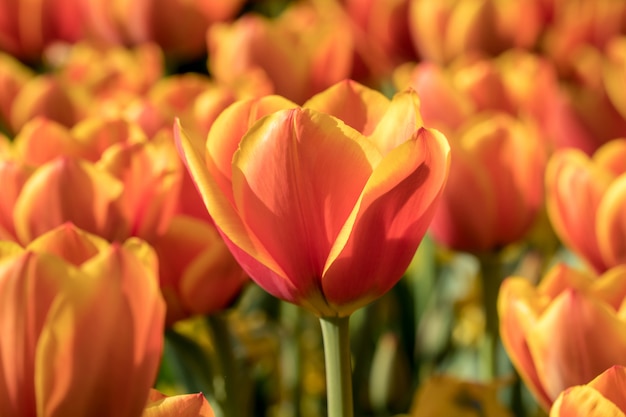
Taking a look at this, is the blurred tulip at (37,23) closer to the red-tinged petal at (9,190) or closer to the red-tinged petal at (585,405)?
the red-tinged petal at (9,190)

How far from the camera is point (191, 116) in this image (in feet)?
2.01

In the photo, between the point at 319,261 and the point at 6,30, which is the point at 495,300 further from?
the point at 6,30

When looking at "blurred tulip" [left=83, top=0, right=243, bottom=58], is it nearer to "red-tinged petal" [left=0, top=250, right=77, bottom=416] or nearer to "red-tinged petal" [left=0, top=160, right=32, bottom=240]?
"red-tinged petal" [left=0, top=160, right=32, bottom=240]

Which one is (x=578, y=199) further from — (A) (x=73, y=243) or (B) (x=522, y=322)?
(A) (x=73, y=243)

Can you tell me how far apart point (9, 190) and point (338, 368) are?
0.59ft

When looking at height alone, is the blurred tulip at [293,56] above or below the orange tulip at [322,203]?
below

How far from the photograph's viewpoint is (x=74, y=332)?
333 mm

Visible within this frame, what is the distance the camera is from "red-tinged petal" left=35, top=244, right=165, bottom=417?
0.33m

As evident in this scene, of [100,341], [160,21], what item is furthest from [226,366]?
[160,21]

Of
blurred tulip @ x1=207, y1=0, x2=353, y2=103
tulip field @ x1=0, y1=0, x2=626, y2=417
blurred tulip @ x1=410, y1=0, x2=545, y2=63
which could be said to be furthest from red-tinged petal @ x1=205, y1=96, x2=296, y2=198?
blurred tulip @ x1=410, y1=0, x2=545, y2=63

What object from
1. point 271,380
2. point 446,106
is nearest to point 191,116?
point 446,106

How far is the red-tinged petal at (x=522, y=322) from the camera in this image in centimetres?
43

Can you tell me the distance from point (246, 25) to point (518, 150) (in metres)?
0.30

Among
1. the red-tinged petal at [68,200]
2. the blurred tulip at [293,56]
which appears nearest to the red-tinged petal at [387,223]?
the red-tinged petal at [68,200]
